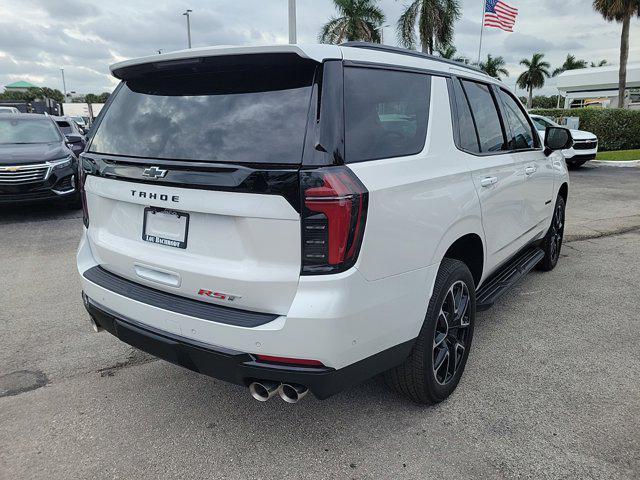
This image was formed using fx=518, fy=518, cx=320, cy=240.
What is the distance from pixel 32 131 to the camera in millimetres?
9281

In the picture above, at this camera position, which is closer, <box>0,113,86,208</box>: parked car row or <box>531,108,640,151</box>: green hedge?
<box>0,113,86,208</box>: parked car row

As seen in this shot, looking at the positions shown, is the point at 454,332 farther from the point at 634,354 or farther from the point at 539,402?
the point at 634,354

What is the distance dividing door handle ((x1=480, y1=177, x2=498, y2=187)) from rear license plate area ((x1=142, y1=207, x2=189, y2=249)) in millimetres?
1778

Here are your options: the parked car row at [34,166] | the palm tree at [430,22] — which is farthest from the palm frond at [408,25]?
the parked car row at [34,166]

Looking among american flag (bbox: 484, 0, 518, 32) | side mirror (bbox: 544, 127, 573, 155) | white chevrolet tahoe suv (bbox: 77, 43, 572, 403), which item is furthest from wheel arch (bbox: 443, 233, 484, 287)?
american flag (bbox: 484, 0, 518, 32)

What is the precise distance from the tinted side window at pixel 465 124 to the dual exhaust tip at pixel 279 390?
65.5 inches

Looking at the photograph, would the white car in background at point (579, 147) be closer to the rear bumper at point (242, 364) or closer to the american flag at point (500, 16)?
the american flag at point (500, 16)

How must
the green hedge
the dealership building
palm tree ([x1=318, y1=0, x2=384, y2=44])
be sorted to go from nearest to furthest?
the green hedge
palm tree ([x1=318, y1=0, x2=384, y2=44])
the dealership building

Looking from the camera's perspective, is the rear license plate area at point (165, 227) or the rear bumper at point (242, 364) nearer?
the rear bumper at point (242, 364)

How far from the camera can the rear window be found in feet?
7.03

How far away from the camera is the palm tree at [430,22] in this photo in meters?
27.4

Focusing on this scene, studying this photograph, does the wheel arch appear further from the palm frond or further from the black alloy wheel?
the palm frond

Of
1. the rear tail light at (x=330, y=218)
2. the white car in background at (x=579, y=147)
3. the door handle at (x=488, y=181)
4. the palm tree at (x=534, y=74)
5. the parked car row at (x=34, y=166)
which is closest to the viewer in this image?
the rear tail light at (x=330, y=218)

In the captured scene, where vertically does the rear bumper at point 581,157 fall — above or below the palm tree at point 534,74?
below
